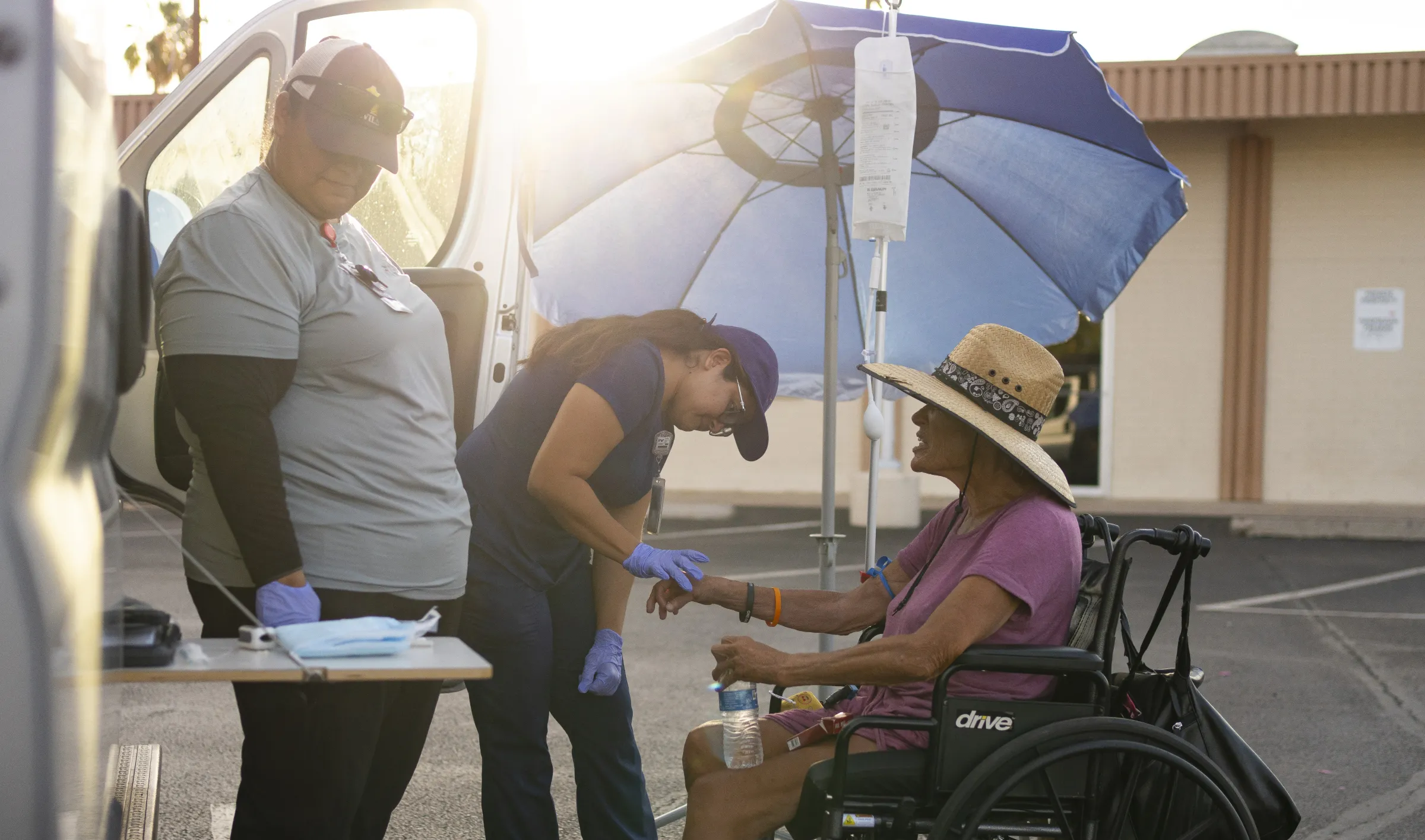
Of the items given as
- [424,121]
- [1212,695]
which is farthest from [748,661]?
[1212,695]

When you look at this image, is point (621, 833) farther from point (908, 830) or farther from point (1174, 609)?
point (1174, 609)

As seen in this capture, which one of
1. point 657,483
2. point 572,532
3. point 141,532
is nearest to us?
point 572,532

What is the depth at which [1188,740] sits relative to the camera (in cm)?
275

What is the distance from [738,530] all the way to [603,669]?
8848mm

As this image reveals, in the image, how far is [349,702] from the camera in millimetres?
2209

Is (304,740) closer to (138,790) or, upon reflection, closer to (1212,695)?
(138,790)

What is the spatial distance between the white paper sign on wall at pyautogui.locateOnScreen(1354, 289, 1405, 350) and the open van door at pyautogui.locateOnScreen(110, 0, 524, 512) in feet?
40.5

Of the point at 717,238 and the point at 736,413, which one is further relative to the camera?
the point at 717,238

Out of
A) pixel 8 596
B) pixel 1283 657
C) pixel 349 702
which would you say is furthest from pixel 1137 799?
pixel 1283 657

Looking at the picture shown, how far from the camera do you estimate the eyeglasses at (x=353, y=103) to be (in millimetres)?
2152

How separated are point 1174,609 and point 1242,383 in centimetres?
653

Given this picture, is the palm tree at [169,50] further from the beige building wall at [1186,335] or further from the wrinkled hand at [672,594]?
the wrinkled hand at [672,594]

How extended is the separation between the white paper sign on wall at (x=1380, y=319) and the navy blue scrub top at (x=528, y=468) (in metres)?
12.8

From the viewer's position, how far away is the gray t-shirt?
206 centimetres
